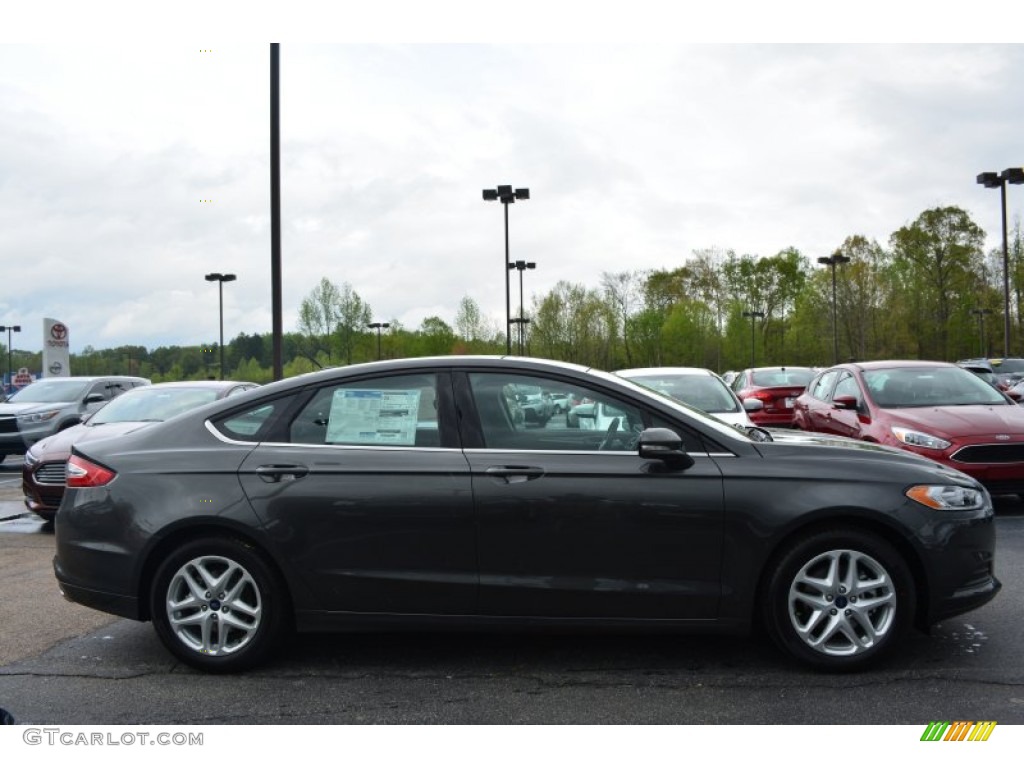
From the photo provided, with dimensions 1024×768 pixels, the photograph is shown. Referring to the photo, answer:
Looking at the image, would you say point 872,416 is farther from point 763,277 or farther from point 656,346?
point 763,277

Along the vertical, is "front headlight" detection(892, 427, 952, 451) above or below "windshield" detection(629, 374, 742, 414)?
below

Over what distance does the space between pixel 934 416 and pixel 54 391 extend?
14684 mm

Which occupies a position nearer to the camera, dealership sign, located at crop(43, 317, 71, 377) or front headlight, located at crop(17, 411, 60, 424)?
front headlight, located at crop(17, 411, 60, 424)

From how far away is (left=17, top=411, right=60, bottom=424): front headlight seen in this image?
1572 centimetres

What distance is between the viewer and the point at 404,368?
186 inches

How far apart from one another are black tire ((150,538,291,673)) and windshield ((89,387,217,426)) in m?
5.77

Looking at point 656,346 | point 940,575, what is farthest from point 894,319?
point 940,575

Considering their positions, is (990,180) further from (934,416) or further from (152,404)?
(152,404)

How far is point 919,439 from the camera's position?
8.74 m

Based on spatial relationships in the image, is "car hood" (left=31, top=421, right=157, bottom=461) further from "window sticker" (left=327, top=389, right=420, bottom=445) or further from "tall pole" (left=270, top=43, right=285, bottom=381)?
"window sticker" (left=327, top=389, right=420, bottom=445)

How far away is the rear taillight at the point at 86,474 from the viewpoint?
15.5ft

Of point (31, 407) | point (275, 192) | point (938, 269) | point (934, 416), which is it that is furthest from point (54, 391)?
point (938, 269)
